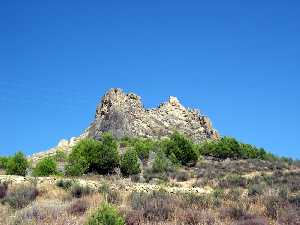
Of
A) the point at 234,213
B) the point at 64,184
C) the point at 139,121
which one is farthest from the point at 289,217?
the point at 139,121

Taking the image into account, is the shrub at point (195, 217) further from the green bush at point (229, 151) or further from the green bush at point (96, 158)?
the green bush at point (229, 151)

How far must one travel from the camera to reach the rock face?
9519 centimetres

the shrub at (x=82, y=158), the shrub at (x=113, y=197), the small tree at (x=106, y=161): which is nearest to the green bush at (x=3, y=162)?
the shrub at (x=82, y=158)

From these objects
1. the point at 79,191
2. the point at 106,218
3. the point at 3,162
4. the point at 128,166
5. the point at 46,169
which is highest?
the point at 3,162

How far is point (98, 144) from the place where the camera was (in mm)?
48688

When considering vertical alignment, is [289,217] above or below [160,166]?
below

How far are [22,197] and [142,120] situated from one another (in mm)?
81956

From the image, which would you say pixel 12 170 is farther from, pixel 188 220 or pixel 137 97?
pixel 137 97

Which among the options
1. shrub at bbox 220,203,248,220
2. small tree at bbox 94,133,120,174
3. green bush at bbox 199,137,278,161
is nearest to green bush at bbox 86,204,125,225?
shrub at bbox 220,203,248,220

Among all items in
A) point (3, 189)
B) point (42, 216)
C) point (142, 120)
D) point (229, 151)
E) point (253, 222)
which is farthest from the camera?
point (142, 120)

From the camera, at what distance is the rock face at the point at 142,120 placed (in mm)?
95188

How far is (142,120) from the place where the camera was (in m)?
98.5

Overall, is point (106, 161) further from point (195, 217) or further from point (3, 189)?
point (195, 217)

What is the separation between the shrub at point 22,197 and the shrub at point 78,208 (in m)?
2.23
